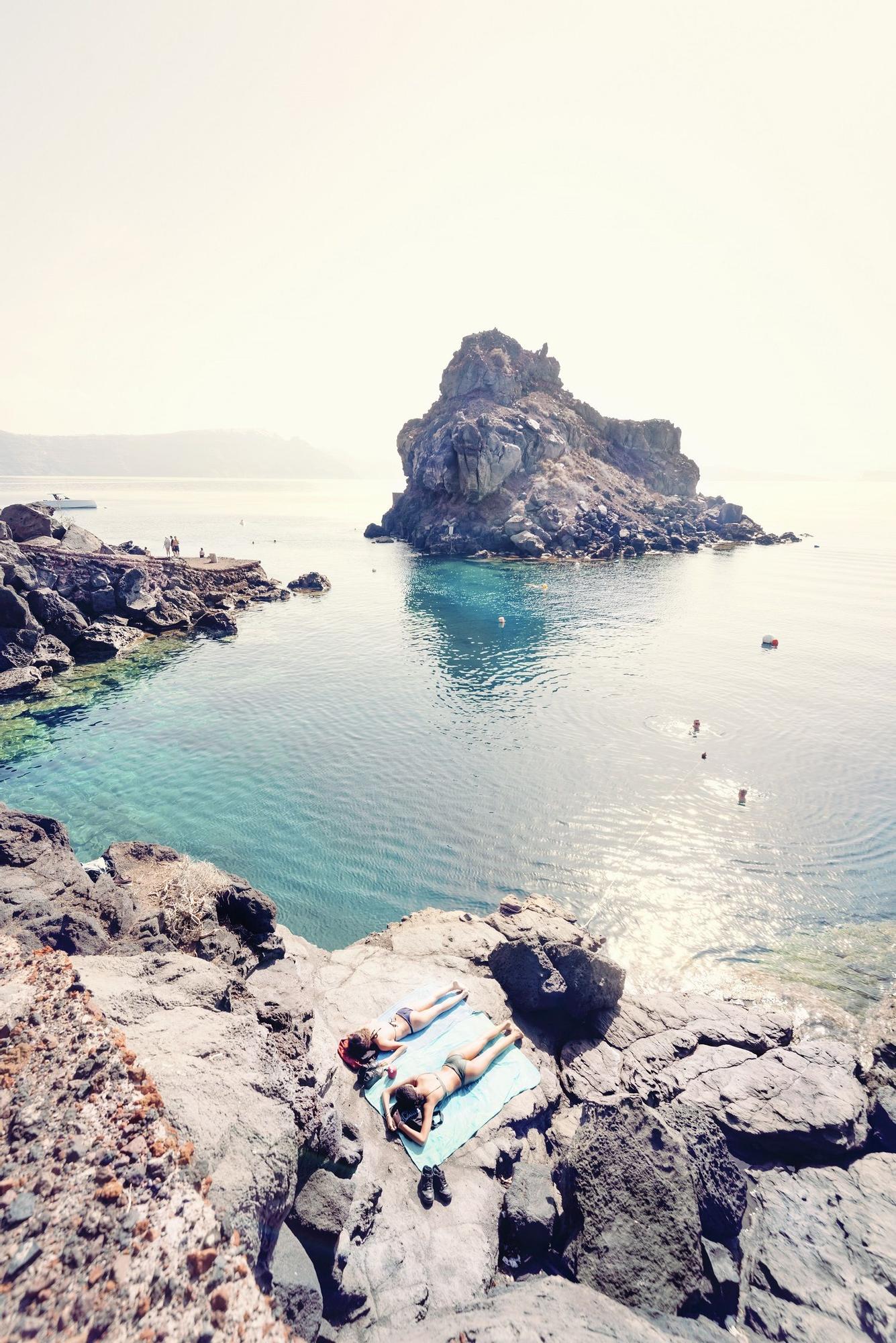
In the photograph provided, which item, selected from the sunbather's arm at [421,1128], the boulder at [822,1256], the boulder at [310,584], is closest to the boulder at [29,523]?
the boulder at [310,584]

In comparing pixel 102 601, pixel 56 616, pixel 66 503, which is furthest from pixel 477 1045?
pixel 66 503

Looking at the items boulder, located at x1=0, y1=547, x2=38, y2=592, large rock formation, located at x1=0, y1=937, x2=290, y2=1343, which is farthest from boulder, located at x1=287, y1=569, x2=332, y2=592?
large rock formation, located at x1=0, y1=937, x2=290, y2=1343

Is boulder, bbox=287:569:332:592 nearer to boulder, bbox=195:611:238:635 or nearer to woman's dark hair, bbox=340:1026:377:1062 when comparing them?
boulder, bbox=195:611:238:635

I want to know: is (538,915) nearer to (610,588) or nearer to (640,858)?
(640,858)

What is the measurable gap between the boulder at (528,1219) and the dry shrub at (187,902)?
25.0ft

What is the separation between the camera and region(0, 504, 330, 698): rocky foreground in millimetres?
36812

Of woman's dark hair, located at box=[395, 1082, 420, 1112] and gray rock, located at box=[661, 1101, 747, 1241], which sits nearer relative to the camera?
gray rock, located at box=[661, 1101, 747, 1241]

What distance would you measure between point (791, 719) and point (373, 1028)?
2904 centimetres

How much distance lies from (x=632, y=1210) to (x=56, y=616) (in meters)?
46.4

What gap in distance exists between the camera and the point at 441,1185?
27.9ft

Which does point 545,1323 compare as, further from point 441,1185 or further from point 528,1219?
point 441,1185

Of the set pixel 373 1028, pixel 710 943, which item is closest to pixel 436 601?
pixel 710 943

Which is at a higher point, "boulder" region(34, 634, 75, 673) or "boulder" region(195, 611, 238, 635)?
"boulder" region(195, 611, 238, 635)

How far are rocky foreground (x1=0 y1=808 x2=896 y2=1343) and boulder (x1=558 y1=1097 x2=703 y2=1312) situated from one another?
1.0 inches
